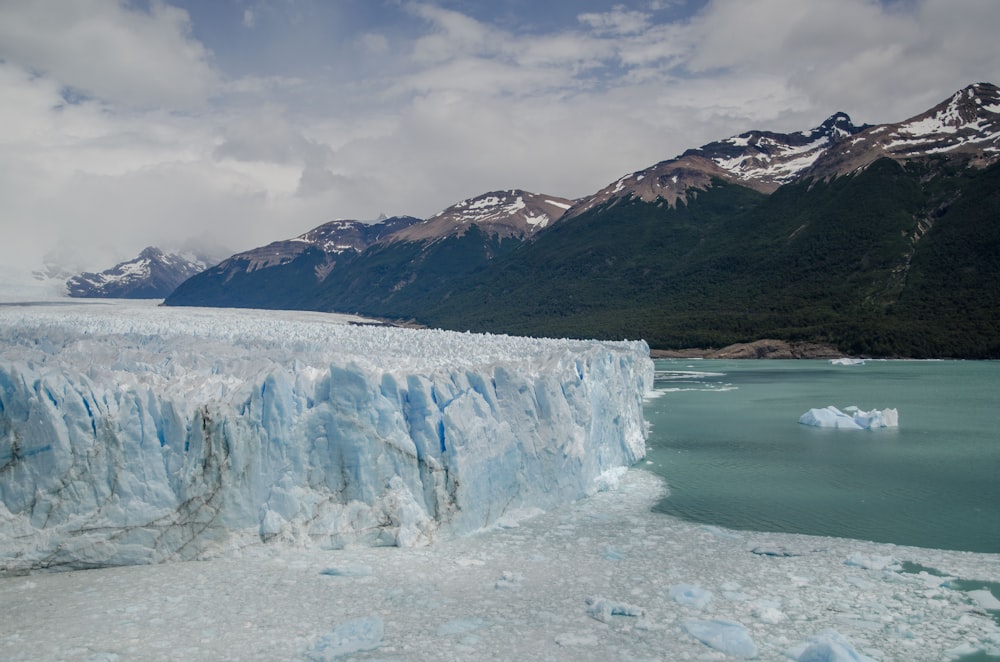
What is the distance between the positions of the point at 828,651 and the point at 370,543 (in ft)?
16.7

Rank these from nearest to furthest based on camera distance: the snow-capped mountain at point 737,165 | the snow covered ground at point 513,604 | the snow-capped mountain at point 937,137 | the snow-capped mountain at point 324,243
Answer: the snow covered ground at point 513,604 < the snow-capped mountain at point 937,137 < the snow-capped mountain at point 737,165 < the snow-capped mountain at point 324,243

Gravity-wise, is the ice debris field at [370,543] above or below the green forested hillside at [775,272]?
below

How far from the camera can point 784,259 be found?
58.7 m

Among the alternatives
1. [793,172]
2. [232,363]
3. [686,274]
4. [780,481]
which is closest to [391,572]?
[232,363]

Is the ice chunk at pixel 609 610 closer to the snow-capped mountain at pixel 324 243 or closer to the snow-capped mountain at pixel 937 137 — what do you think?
the snow-capped mountain at pixel 937 137

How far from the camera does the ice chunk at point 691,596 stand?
709cm

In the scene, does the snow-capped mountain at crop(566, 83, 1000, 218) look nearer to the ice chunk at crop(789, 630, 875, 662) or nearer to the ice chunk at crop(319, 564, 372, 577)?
the ice chunk at crop(789, 630, 875, 662)

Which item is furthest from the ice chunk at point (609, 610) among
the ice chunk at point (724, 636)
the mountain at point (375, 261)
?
the mountain at point (375, 261)

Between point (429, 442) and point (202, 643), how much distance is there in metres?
3.85

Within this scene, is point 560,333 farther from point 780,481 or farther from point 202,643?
point 202,643

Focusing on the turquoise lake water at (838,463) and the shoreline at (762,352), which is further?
the shoreline at (762,352)

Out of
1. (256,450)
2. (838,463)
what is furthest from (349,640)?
(838,463)

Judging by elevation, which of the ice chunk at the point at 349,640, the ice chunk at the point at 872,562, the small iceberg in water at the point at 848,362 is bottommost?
the ice chunk at the point at 349,640

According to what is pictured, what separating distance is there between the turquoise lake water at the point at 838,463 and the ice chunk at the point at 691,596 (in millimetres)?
2944
